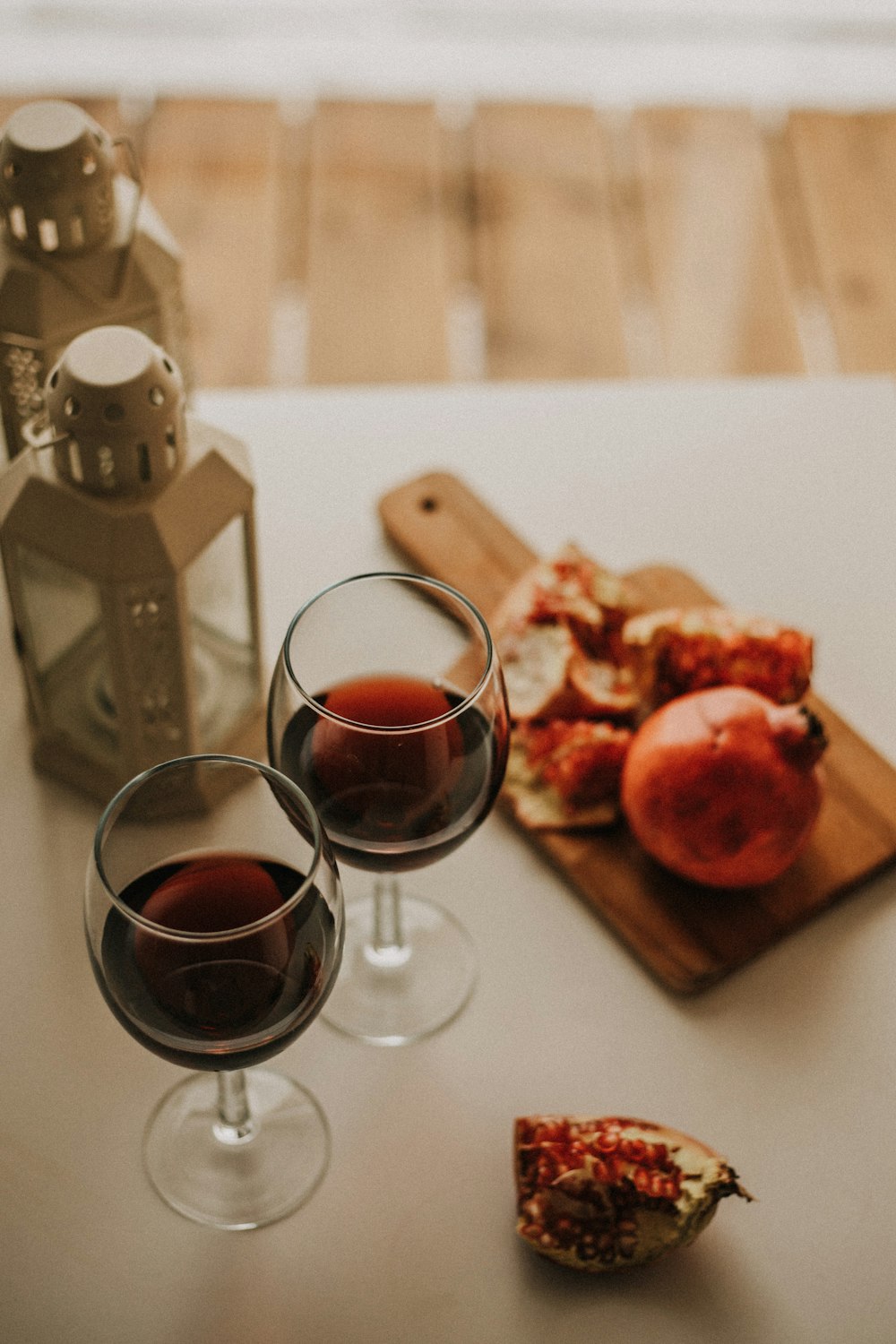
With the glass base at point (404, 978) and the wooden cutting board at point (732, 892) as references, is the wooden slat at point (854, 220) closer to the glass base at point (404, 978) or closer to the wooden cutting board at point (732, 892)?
the wooden cutting board at point (732, 892)

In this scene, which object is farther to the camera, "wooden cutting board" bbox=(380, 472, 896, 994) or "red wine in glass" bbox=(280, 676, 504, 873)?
"wooden cutting board" bbox=(380, 472, 896, 994)

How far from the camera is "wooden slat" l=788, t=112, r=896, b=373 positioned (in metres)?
2.11

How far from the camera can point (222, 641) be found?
889 millimetres

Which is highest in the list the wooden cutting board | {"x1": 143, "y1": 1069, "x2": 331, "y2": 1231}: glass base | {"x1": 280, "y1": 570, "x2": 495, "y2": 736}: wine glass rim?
{"x1": 280, "y1": 570, "x2": 495, "y2": 736}: wine glass rim

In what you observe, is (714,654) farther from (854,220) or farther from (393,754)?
(854,220)

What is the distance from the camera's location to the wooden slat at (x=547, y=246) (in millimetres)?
2039

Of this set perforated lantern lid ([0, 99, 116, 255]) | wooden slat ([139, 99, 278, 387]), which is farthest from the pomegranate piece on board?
wooden slat ([139, 99, 278, 387])

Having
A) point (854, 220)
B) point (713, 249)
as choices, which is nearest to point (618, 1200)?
point (713, 249)

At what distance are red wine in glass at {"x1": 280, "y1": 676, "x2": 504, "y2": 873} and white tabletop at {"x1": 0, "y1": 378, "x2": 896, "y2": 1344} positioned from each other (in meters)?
0.14

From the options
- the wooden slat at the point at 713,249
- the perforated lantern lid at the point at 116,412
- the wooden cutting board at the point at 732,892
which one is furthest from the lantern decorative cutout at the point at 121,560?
the wooden slat at the point at 713,249

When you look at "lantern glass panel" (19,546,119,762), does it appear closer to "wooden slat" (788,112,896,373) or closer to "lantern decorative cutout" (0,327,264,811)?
"lantern decorative cutout" (0,327,264,811)

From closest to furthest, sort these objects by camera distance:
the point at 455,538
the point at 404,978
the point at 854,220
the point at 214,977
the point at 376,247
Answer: the point at 214,977 < the point at 404,978 < the point at 455,538 < the point at 376,247 < the point at 854,220

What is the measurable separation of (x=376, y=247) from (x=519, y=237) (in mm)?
221

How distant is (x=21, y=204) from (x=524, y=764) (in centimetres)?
43
